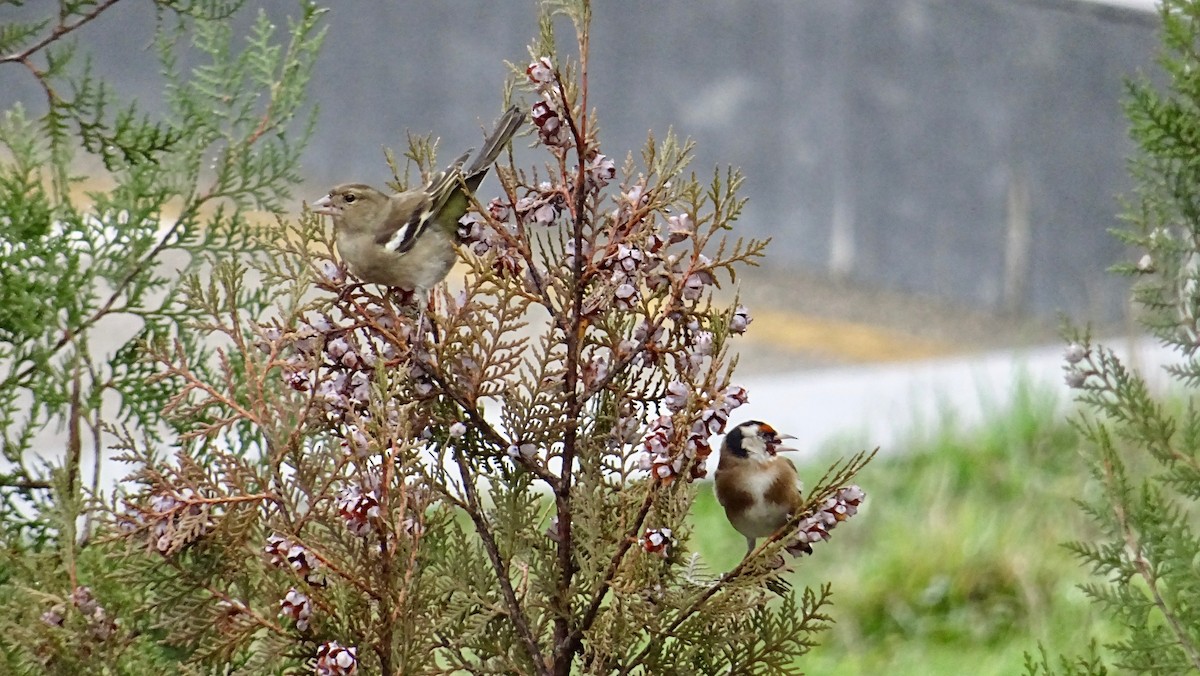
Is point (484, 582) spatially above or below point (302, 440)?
below

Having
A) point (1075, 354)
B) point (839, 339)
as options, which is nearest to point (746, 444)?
point (1075, 354)

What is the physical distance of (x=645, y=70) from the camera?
338 inches

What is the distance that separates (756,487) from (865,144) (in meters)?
5.82

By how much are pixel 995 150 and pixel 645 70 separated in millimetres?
1946

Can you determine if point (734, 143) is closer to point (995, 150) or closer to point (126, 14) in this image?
point (995, 150)

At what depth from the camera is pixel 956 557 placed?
4.90 metres

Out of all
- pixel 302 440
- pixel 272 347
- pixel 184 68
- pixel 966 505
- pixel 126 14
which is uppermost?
pixel 126 14

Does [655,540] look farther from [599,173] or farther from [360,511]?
[599,173]

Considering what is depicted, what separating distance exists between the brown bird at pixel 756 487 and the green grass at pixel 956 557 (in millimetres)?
1754

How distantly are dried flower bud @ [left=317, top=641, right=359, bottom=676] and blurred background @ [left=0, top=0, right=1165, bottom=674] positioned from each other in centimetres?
440

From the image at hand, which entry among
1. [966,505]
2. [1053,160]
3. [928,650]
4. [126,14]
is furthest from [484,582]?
[126,14]

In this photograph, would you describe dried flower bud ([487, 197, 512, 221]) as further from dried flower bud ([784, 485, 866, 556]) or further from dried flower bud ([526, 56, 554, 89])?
dried flower bud ([784, 485, 866, 556])

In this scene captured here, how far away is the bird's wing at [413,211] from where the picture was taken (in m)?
2.21

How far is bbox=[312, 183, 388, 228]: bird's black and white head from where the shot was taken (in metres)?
2.55
